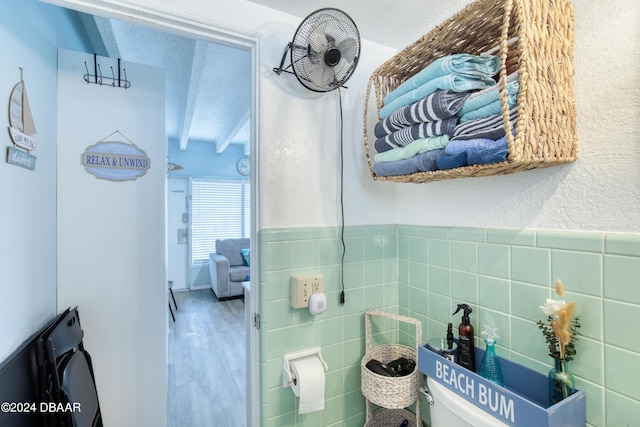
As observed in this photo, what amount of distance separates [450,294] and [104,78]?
1.95m

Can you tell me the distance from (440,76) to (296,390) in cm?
119

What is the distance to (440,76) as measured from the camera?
0.84 m

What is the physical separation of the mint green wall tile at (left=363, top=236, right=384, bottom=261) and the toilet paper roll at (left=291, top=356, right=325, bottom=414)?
519 mm

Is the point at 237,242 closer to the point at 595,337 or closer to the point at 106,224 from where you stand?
the point at 106,224

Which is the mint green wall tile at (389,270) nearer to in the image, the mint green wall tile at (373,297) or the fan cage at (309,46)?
the mint green wall tile at (373,297)

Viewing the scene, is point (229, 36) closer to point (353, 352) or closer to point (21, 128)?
point (21, 128)

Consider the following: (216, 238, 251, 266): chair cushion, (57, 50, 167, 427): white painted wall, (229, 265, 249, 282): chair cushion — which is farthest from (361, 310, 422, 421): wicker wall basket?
(216, 238, 251, 266): chair cushion

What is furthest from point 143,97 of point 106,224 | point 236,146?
point 236,146

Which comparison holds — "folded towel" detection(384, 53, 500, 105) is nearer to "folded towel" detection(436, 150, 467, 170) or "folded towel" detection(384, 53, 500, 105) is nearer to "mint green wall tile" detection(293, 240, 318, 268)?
"folded towel" detection(436, 150, 467, 170)

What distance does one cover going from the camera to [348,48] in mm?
1092

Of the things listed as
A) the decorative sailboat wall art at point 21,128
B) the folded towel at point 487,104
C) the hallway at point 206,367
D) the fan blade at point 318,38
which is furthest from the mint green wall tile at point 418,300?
the decorative sailboat wall art at point 21,128

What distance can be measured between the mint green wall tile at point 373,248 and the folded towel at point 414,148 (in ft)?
1.34

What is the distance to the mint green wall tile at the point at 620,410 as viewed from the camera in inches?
26.7

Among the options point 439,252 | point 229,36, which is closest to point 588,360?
point 439,252
